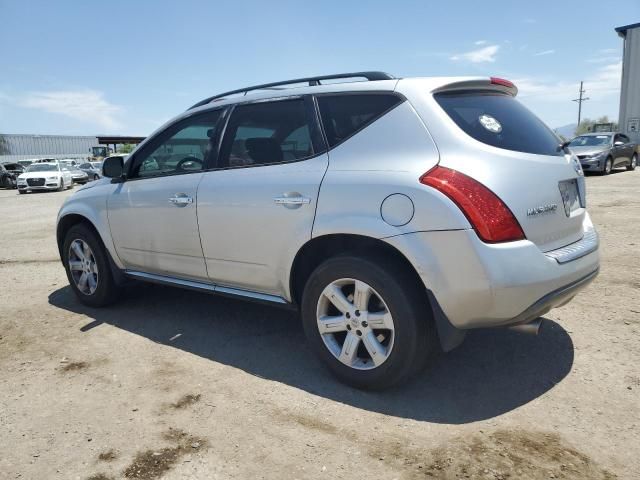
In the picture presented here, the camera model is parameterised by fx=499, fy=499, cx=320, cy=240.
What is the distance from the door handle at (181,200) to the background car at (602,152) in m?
16.9

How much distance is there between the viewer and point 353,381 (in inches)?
120

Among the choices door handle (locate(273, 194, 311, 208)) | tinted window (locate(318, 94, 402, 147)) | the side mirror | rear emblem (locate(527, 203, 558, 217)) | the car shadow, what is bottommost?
the car shadow

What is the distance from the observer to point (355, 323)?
9.73 feet

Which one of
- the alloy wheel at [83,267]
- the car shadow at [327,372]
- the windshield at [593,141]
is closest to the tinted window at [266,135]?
the car shadow at [327,372]

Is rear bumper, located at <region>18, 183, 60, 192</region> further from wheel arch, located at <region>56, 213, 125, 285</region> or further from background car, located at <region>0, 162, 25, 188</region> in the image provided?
wheel arch, located at <region>56, 213, 125, 285</region>

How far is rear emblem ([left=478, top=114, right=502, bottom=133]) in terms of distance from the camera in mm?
2891

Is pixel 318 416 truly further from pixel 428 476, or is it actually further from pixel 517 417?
pixel 517 417

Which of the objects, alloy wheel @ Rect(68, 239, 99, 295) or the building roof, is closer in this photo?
alloy wheel @ Rect(68, 239, 99, 295)

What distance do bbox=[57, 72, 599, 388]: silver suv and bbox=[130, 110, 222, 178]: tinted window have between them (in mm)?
25

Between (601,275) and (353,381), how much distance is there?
344 centimetres

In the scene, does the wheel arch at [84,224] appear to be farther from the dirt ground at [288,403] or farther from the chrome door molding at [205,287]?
the dirt ground at [288,403]

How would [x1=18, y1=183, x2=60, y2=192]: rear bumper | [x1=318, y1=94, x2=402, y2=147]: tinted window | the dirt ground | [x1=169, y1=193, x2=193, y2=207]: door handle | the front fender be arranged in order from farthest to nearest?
[x1=18, y1=183, x2=60, y2=192]: rear bumper < the front fender < [x1=169, y1=193, x2=193, y2=207]: door handle < [x1=318, y1=94, x2=402, y2=147]: tinted window < the dirt ground

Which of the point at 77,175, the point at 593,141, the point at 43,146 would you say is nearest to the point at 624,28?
the point at 593,141

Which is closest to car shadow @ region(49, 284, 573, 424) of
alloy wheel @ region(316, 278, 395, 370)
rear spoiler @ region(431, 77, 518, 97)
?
alloy wheel @ region(316, 278, 395, 370)
